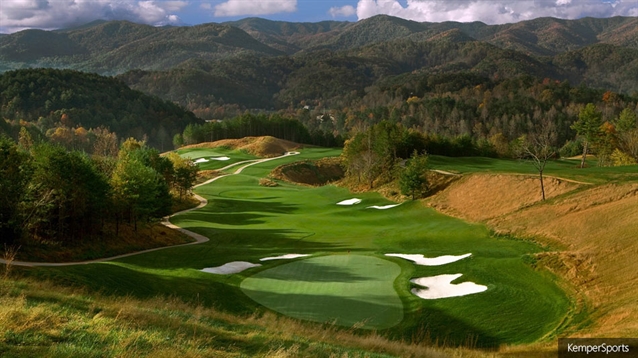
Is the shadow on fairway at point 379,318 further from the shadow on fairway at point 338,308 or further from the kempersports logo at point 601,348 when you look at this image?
the kempersports logo at point 601,348

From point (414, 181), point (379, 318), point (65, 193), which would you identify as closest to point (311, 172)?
point (414, 181)

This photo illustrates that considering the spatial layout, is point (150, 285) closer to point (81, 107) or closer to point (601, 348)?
point (601, 348)

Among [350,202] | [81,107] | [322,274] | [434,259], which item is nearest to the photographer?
[322,274]

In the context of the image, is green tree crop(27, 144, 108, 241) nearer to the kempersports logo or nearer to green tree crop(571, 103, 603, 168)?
the kempersports logo

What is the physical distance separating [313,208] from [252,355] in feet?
145

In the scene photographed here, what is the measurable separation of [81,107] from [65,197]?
536 ft

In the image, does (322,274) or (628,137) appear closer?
(322,274)

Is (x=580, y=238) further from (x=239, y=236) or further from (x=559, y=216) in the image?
(x=239, y=236)

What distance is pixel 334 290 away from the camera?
21641 millimetres

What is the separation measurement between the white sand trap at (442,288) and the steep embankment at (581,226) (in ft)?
13.5

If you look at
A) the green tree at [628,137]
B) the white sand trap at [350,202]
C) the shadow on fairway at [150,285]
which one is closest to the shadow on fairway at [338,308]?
the shadow on fairway at [150,285]

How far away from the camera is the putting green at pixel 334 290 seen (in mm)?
18641

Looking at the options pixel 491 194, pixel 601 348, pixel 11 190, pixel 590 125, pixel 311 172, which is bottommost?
pixel 311 172

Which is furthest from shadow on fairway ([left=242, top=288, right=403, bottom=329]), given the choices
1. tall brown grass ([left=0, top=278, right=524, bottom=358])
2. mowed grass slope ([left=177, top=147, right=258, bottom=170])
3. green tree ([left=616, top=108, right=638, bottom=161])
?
mowed grass slope ([left=177, top=147, right=258, bottom=170])
